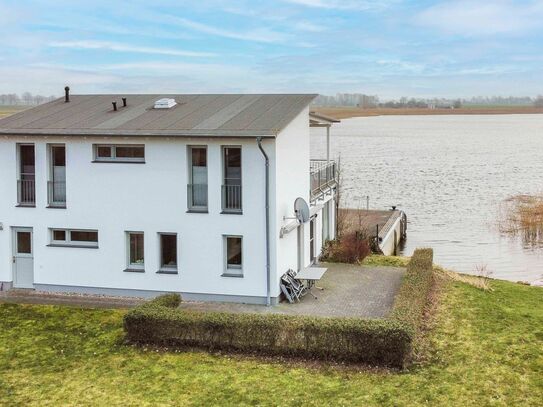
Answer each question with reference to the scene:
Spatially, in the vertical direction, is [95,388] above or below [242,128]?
below

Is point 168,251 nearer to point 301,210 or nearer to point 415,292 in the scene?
point 301,210

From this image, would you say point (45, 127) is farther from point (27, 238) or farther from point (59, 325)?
point (59, 325)

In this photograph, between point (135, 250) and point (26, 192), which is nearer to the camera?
point (135, 250)

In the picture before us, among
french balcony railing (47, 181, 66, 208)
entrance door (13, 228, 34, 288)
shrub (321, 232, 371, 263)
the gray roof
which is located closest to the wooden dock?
shrub (321, 232, 371, 263)

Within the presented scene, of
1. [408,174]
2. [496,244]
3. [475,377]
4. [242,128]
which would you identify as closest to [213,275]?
[242,128]

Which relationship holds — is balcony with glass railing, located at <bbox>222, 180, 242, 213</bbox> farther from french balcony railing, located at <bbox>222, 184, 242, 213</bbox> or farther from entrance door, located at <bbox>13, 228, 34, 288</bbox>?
entrance door, located at <bbox>13, 228, 34, 288</bbox>

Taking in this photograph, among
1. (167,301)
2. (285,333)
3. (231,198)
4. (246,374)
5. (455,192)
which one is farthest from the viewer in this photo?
(455,192)

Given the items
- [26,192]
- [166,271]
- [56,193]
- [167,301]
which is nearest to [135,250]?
[166,271]
